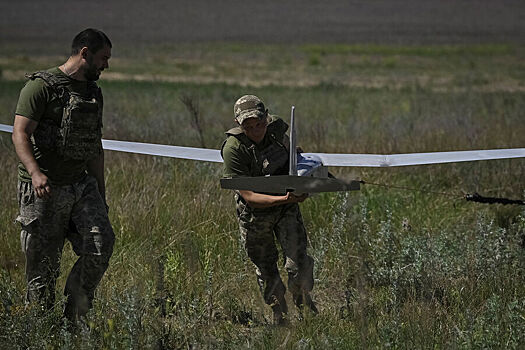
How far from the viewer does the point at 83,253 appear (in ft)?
14.2

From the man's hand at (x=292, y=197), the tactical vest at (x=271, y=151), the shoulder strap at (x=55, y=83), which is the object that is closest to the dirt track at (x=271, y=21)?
the tactical vest at (x=271, y=151)

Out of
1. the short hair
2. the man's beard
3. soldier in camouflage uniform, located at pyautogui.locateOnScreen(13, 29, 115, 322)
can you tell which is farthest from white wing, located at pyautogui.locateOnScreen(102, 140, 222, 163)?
the short hair

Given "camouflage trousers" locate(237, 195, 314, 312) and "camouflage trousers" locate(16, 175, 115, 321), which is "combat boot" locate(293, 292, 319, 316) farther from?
"camouflage trousers" locate(16, 175, 115, 321)

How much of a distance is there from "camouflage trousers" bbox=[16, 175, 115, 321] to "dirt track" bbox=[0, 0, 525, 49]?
78643mm

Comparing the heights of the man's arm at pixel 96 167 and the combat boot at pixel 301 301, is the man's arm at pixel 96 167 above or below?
above

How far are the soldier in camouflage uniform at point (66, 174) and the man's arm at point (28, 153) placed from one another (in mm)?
12

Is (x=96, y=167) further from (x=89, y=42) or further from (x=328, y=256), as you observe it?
(x=328, y=256)

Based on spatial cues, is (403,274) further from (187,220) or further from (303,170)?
(187,220)

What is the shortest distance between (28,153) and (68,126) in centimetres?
29

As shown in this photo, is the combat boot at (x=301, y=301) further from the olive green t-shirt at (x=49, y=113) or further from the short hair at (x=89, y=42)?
the short hair at (x=89, y=42)

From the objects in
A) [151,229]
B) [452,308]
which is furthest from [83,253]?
[452,308]

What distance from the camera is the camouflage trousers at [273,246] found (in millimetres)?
4734

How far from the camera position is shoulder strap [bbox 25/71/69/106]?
4.18 meters

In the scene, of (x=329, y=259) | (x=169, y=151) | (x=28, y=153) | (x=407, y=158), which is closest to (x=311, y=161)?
(x=407, y=158)
